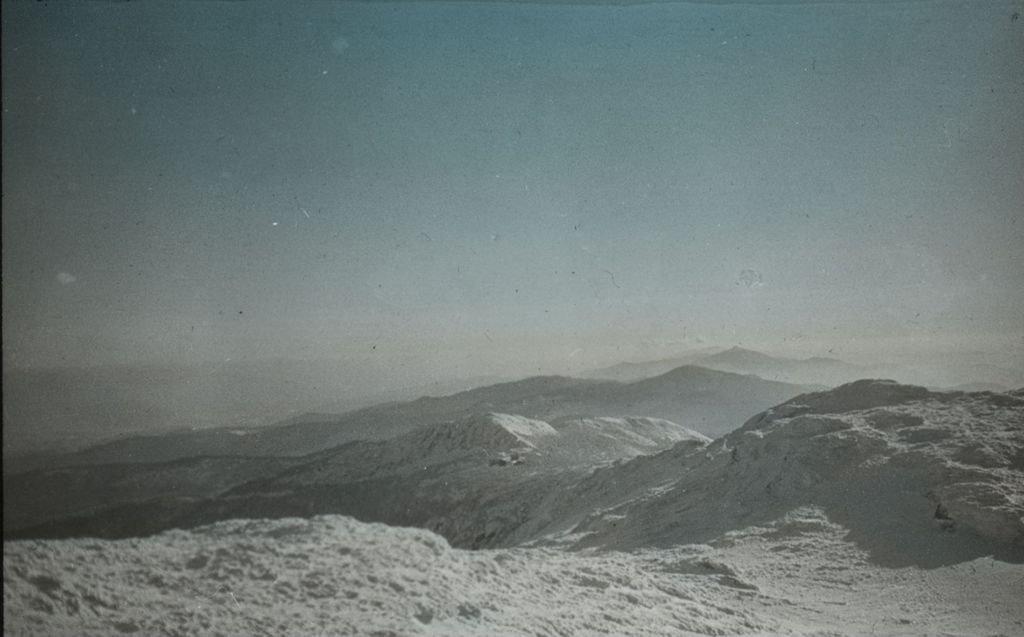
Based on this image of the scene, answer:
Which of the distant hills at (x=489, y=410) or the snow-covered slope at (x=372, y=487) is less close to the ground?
the distant hills at (x=489, y=410)

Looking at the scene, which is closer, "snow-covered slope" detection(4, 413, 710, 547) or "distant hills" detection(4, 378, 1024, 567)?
"snow-covered slope" detection(4, 413, 710, 547)

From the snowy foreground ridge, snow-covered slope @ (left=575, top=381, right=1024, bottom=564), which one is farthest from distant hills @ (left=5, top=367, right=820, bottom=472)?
snow-covered slope @ (left=575, top=381, right=1024, bottom=564)

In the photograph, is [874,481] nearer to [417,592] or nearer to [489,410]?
[489,410]

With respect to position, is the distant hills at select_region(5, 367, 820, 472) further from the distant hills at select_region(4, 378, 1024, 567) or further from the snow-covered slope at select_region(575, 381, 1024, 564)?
the snow-covered slope at select_region(575, 381, 1024, 564)

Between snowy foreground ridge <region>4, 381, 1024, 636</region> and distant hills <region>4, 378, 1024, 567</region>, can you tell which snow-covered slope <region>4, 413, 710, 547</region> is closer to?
distant hills <region>4, 378, 1024, 567</region>

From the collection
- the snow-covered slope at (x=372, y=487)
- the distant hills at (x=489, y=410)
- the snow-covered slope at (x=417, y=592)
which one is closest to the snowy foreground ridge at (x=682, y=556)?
the snow-covered slope at (x=417, y=592)

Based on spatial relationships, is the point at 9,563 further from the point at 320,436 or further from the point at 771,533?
the point at 771,533

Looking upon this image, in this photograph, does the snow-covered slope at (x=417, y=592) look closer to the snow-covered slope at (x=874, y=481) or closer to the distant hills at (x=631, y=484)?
the distant hills at (x=631, y=484)

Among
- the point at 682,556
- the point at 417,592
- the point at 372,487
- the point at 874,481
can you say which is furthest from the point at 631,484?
the point at 417,592

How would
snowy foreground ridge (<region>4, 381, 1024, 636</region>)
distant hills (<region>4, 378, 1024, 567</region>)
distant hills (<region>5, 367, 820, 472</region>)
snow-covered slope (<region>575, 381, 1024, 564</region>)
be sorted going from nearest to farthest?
1. snowy foreground ridge (<region>4, 381, 1024, 636</region>)
2. distant hills (<region>4, 378, 1024, 567</region>)
3. distant hills (<region>5, 367, 820, 472</region>)
4. snow-covered slope (<region>575, 381, 1024, 564</region>)

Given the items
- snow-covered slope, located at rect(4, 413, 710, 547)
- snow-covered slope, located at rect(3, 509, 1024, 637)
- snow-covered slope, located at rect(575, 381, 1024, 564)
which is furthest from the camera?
snow-covered slope, located at rect(575, 381, 1024, 564)

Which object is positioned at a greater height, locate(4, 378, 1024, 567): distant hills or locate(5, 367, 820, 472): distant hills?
A: locate(5, 367, 820, 472): distant hills
